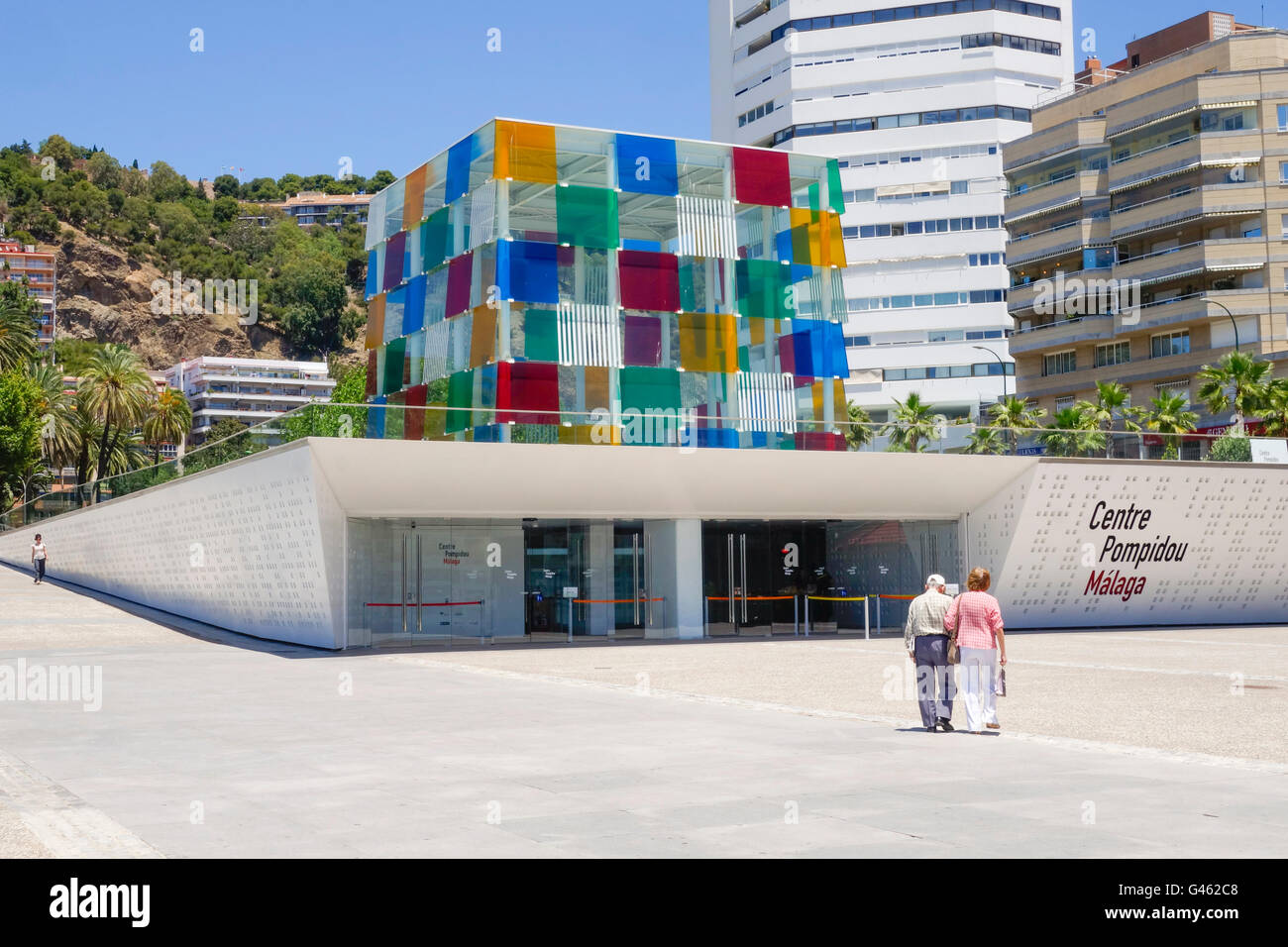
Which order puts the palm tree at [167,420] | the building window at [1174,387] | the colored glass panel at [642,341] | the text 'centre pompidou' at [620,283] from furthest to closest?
1. the palm tree at [167,420]
2. the building window at [1174,387]
3. the colored glass panel at [642,341]
4. the text 'centre pompidou' at [620,283]

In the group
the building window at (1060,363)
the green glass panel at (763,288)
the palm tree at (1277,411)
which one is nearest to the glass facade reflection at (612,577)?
the green glass panel at (763,288)

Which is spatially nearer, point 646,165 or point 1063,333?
point 646,165

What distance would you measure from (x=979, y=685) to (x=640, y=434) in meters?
17.6

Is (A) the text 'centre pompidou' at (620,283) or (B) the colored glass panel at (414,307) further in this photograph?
(B) the colored glass panel at (414,307)

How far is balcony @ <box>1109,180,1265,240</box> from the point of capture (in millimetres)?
65875

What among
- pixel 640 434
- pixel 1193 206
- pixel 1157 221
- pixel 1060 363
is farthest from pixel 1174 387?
pixel 640 434

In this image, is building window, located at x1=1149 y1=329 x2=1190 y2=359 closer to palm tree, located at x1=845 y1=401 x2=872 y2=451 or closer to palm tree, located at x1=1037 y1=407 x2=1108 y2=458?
palm tree, located at x1=1037 y1=407 x2=1108 y2=458

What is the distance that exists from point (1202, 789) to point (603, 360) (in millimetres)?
27319

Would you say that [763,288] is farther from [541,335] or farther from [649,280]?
[541,335]

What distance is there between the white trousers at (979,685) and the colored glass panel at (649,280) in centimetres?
2404

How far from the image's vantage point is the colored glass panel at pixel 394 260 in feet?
133

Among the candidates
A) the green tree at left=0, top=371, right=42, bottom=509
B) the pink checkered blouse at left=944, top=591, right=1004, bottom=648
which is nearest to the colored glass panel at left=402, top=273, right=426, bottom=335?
the pink checkered blouse at left=944, top=591, right=1004, bottom=648

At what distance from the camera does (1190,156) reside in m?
67.2

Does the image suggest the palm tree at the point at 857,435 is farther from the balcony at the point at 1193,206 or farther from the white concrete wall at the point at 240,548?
the balcony at the point at 1193,206
